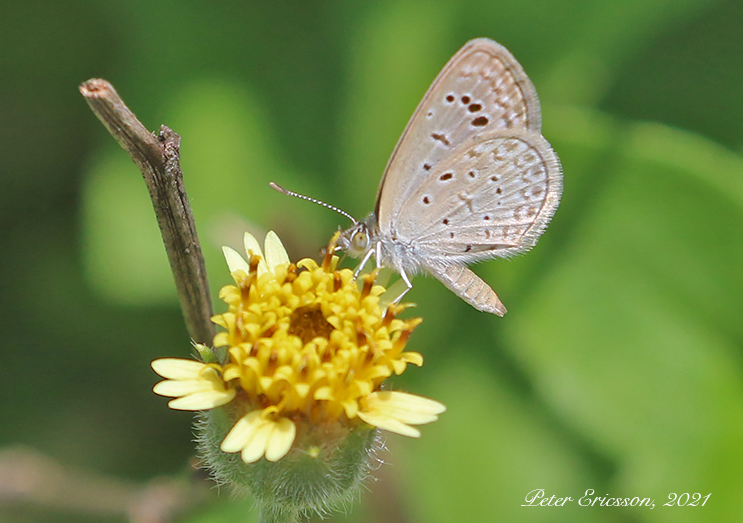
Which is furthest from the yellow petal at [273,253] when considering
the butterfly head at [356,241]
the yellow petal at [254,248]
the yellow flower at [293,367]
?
the butterfly head at [356,241]

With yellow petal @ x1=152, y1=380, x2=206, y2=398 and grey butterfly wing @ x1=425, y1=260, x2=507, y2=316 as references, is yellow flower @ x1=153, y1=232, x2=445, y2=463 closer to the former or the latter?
yellow petal @ x1=152, y1=380, x2=206, y2=398

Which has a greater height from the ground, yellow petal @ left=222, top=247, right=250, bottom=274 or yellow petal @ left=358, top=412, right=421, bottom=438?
yellow petal @ left=222, top=247, right=250, bottom=274

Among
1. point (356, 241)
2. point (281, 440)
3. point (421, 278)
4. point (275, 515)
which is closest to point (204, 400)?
point (281, 440)

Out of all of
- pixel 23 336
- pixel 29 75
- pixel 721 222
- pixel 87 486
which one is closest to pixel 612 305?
pixel 721 222

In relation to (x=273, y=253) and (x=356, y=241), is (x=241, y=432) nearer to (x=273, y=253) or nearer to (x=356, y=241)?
(x=273, y=253)

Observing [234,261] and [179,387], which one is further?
[234,261]

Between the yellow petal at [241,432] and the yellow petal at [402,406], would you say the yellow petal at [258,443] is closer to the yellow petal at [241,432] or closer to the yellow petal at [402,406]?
the yellow petal at [241,432]

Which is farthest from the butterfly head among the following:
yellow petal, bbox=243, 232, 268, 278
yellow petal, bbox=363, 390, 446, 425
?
yellow petal, bbox=363, 390, 446, 425
